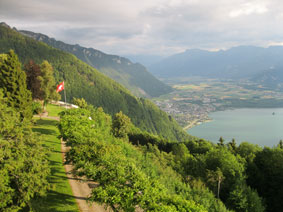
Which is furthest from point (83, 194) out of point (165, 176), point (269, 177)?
point (269, 177)

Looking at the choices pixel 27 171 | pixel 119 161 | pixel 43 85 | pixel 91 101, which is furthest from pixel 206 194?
pixel 91 101

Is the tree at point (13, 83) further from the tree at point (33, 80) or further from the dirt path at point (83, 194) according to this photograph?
the dirt path at point (83, 194)

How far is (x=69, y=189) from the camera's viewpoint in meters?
24.3

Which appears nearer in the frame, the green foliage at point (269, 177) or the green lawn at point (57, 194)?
the green lawn at point (57, 194)

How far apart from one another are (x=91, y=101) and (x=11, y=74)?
151 metres

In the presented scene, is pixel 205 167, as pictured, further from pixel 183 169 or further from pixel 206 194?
pixel 206 194

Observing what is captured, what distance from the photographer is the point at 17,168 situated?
652 inches

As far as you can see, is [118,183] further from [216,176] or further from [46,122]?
[46,122]

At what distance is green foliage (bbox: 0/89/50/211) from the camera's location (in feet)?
51.7

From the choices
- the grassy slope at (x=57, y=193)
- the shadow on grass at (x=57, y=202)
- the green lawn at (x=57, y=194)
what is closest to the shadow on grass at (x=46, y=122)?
the grassy slope at (x=57, y=193)

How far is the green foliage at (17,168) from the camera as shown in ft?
51.7

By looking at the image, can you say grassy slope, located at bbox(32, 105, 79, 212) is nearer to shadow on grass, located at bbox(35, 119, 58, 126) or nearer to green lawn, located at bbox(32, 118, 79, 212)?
green lawn, located at bbox(32, 118, 79, 212)

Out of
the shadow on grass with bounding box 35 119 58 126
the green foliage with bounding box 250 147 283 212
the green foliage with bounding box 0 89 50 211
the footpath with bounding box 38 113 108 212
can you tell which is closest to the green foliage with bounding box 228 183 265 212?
the green foliage with bounding box 250 147 283 212

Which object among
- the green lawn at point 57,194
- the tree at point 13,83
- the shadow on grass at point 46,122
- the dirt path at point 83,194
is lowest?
the dirt path at point 83,194
